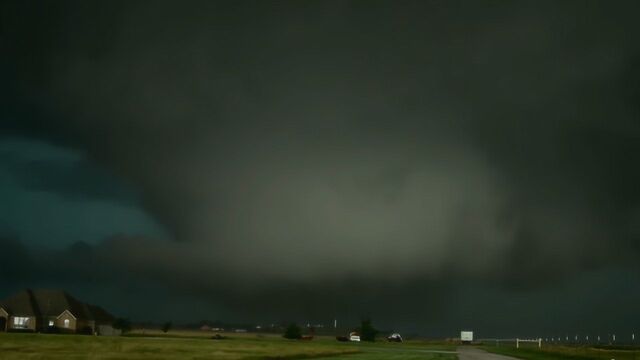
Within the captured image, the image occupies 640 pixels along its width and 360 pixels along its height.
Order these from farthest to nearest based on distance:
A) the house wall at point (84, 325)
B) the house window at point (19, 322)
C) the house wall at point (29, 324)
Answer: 1. the house wall at point (84, 325)
2. the house window at point (19, 322)
3. the house wall at point (29, 324)

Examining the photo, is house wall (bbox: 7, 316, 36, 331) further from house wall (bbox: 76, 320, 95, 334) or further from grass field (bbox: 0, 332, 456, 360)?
grass field (bbox: 0, 332, 456, 360)

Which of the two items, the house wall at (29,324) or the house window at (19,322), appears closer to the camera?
the house wall at (29,324)

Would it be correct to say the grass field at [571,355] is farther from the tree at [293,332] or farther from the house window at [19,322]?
the house window at [19,322]

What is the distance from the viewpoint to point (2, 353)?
185ft

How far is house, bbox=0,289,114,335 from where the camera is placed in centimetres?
14950

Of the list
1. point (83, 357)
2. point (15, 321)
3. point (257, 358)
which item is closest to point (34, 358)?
point (83, 357)

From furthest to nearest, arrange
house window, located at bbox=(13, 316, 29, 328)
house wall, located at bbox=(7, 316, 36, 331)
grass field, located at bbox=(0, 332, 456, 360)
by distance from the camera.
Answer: house window, located at bbox=(13, 316, 29, 328) < house wall, located at bbox=(7, 316, 36, 331) < grass field, located at bbox=(0, 332, 456, 360)

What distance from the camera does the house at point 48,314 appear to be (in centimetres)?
14950

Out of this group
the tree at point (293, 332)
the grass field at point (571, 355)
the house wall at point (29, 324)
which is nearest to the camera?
the grass field at point (571, 355)

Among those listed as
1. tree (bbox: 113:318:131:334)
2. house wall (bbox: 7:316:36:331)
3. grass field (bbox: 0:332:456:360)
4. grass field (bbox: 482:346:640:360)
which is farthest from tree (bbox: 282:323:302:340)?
grass field (bbox: 0:332:456:360)

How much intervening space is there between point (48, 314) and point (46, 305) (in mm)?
2855

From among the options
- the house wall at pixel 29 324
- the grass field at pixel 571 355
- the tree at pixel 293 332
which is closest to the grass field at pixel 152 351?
the grass field at pixel 571 355

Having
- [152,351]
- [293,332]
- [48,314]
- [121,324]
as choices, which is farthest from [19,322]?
[152,351]

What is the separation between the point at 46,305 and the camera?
15875cm
